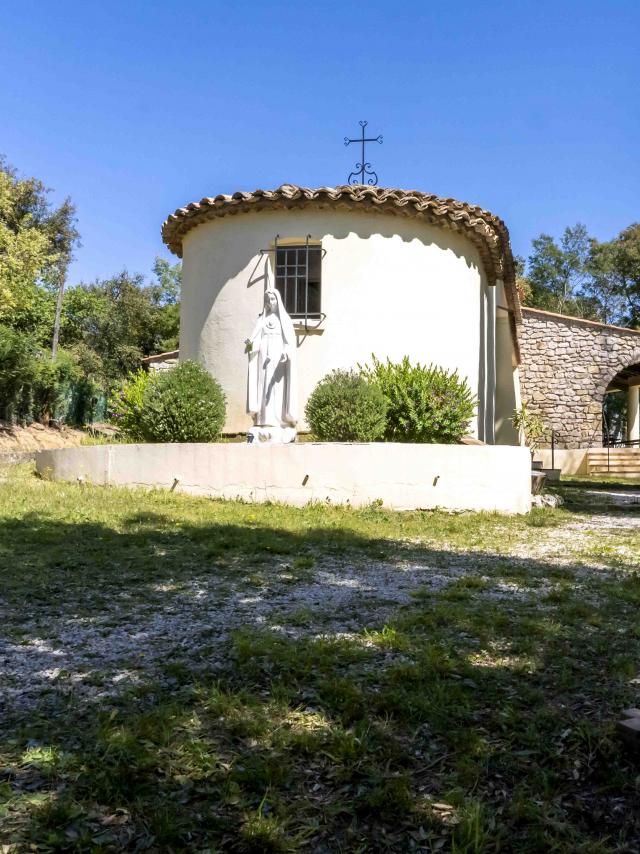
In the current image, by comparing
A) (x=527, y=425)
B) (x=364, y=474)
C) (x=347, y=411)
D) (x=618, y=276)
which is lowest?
(x=364, y=474)

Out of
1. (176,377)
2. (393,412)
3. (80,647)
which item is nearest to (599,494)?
(393,412)

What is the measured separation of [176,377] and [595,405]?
17.9m

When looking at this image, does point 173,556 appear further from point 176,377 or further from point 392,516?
point 176,377

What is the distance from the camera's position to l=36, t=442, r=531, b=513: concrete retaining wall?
9.02 m

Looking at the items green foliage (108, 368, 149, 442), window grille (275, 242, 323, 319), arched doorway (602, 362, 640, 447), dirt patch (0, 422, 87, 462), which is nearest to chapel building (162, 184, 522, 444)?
window grille (275, 242, 323, 319)

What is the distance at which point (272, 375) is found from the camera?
999cm

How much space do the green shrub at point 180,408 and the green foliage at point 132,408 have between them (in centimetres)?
17

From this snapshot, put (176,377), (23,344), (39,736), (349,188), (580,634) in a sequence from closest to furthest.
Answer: (39,736) → (580,634) → (176,377) → (349,188) → (23,344)

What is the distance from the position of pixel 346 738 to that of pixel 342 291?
34.0 ft

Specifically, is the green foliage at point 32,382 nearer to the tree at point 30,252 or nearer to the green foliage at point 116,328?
the tree at point 30,252

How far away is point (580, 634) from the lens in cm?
367

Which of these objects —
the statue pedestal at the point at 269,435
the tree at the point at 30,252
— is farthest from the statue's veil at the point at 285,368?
the tree at the point at 30,252

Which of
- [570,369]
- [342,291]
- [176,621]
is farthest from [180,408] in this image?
[570,369]

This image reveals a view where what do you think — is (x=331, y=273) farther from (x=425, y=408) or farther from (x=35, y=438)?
(x=35, y=438)
